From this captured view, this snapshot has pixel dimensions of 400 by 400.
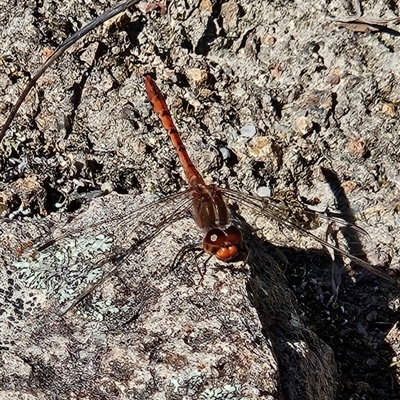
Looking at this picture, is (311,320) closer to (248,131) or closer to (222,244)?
(222,244)

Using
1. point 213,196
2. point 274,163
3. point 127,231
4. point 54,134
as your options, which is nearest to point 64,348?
point 127,231

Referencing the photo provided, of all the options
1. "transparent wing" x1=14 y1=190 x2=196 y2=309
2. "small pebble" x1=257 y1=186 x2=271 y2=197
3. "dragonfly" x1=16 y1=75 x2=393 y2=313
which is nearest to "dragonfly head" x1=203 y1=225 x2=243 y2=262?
"dragonfly" x1=16 y1=75 x2=393 y2=313

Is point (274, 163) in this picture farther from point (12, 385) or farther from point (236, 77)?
point (12, 385)

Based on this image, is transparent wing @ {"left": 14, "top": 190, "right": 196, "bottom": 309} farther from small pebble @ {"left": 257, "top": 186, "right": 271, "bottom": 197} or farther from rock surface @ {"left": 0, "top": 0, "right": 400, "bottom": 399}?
small pebble @ {"left": 257, "top": 186, "right": 271, "bottom": 197}

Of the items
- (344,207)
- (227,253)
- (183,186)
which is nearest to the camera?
(227,253)

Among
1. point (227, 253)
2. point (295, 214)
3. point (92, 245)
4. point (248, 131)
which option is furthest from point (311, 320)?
point (92, 245)
